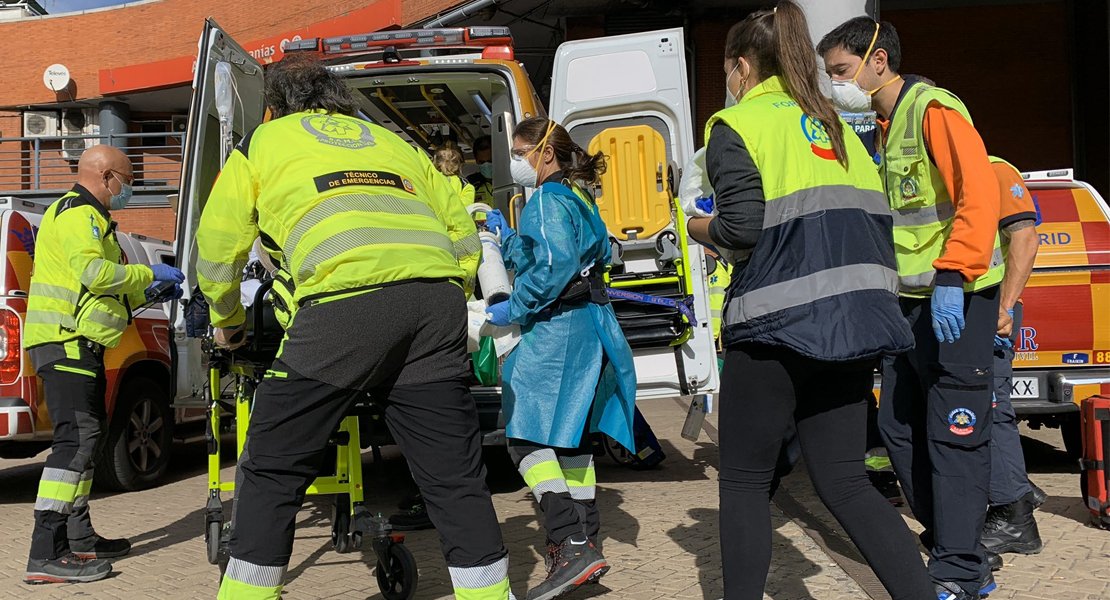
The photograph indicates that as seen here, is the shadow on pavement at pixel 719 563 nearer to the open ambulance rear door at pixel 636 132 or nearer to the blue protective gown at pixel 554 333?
the blue protective gown at pixel 554 333

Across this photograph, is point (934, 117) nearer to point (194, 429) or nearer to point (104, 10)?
point (194, 429)

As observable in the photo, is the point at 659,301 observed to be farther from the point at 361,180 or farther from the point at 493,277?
the point at 361,180

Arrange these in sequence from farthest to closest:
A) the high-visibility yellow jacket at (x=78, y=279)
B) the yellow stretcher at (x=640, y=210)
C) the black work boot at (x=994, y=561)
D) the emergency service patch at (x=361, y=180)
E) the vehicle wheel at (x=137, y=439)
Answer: the vehicle wheel at (x=137, y=439) → the yellow stretcher at (x=640, y=210) → the high-visibility yellow jacket at (x=78, y=279) → the black work boot at (x=994, y=561) → the emergency service patch at (x=361, y=180)

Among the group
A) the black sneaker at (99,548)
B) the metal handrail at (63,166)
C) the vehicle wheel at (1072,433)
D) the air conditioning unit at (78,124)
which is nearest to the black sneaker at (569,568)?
the black sneaker at (99,548)

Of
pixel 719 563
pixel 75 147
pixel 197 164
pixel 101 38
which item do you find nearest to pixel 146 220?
pixel 75 147

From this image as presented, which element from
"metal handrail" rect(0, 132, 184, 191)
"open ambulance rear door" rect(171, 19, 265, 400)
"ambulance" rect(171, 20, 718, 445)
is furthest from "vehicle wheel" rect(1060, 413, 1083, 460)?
"metal handrail" rect(0, 132, 184, 191)

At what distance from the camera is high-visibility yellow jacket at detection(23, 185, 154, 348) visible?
434 centimetres

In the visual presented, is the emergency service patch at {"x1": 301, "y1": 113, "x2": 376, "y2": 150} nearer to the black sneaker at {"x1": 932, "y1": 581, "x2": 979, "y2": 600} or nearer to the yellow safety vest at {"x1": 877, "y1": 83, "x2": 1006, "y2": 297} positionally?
the yellow safety vest at {"x1": 877, "y1": 83, "x2": 1006, "y2": 297}

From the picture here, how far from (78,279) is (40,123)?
1000 inches

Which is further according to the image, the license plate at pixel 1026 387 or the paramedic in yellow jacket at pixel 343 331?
the license plate at pixel 1026 387

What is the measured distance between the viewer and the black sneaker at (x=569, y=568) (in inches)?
136

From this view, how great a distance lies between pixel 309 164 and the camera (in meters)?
2.79

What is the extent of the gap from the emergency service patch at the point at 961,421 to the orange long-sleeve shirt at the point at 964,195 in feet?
1.64

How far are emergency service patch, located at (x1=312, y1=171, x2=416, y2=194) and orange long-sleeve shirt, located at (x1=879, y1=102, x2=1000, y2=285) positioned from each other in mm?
1789
